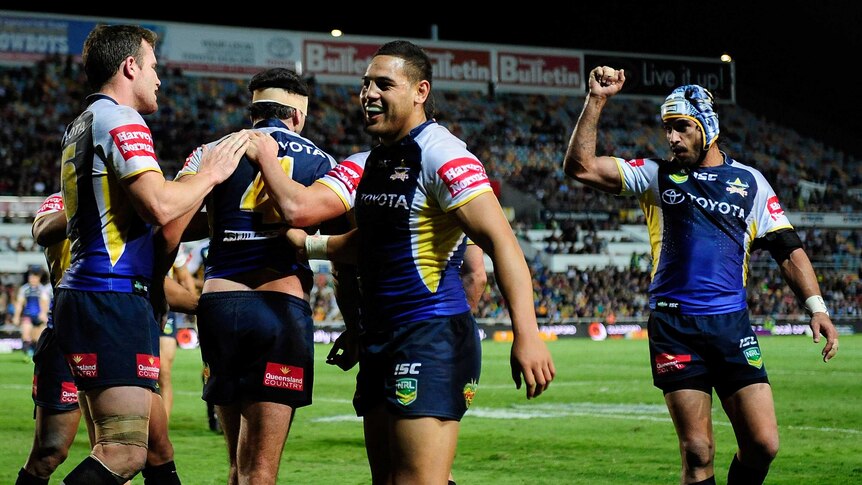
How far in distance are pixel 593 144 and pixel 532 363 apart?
2.54m

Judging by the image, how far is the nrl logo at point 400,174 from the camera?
4707mm

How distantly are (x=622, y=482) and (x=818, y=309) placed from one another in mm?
2305

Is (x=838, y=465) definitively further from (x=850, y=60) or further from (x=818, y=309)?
(x=850, y=60)

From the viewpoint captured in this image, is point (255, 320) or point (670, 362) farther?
point (670, 362)

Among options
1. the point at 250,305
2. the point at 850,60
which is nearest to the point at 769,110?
the point at 850,60

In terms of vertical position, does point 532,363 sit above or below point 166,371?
above

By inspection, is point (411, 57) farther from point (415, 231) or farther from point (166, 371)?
point (166, 371)

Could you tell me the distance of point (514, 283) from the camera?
4.35 metres

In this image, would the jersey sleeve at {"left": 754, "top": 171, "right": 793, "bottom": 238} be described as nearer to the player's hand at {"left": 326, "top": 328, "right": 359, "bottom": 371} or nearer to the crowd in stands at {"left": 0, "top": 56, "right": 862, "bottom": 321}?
the player's hand at {"left": 326, "top": 328, "right": 359, "bottom": 371}

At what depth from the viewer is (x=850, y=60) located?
56375 mm

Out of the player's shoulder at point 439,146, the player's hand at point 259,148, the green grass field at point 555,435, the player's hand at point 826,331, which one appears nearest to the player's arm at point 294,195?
the player's hand at point 259,148

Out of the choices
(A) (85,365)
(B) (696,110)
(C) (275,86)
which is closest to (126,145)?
(A) (85,365)

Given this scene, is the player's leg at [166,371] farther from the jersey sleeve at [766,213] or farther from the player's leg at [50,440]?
the jersey sleeve at [766,213]

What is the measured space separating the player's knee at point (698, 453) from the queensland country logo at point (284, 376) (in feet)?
7.26
